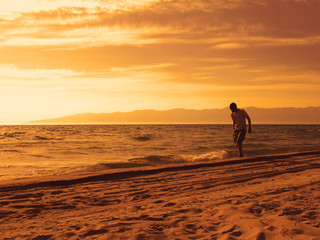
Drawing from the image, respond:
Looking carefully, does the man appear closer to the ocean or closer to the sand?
the ocean

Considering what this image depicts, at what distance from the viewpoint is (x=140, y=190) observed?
21.3ft

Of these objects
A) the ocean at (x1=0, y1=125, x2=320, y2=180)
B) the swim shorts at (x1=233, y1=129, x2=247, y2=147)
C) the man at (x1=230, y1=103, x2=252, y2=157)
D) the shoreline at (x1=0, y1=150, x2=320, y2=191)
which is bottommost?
the ocean at (x1=0, y1=125, x2=320, y2=180)

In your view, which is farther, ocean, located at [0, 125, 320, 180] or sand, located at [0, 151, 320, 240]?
ocean, located at [0, 125, 320, 180]

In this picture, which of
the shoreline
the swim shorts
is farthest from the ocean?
the shoreline

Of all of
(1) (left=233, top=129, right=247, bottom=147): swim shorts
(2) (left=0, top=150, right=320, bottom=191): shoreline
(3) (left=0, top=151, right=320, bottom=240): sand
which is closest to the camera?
(3) (left=0, top=151, right=320, bottom=240): sand

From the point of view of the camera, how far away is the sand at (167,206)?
150 inches

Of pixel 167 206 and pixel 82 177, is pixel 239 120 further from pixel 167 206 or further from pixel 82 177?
pixel 167 206

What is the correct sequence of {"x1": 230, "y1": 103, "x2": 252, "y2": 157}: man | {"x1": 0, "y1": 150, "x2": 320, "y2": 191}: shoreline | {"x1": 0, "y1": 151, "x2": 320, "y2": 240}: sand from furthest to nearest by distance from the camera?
1. {"x1": 230, "y1": 103, "x2": 252, "y2": 157}: man
2. {"x1": 0, "y1": 150, "x2": 320, "y2": 191}: shoreline
3. {"x1": 0, "y1": 151, "x2": 320, "y2": 240}: sand

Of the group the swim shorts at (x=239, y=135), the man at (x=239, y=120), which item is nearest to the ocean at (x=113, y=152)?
the swim shorts at (x=239, y=135)

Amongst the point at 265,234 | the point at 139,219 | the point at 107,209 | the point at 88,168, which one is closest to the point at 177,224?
the point at 139,219

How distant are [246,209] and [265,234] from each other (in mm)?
1037

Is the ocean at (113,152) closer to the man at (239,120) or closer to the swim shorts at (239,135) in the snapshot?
the swim shorts at (239,135)

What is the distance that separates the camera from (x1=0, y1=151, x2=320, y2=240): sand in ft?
12.5

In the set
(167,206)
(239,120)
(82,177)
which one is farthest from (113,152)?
(167,206)
